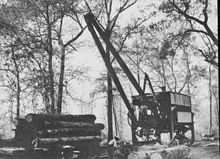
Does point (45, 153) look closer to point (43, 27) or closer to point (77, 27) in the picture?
point (43, 27)

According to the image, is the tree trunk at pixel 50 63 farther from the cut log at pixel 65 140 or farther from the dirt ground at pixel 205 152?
the dirt ground at pixel 205 152

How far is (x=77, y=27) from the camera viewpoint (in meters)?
21.9

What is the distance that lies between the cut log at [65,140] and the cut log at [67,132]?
22cm

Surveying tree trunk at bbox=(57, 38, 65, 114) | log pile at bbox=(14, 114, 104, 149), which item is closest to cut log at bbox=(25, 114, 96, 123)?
log pile at bbox=(14, 114, 104, 149)

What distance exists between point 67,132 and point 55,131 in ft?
1.91

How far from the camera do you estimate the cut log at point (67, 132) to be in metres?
10.1

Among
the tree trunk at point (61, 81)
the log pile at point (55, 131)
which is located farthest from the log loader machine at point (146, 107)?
the tree trunk at point (61, 81)

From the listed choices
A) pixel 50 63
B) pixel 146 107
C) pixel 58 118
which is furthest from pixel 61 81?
pixel 58 118

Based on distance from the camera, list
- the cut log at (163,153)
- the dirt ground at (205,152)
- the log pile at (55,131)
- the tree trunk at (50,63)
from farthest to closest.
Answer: the tree trunk at (50,63) → the dirt ground at (205,152) → the log pile at (55,131) → the cut log at (163,153)

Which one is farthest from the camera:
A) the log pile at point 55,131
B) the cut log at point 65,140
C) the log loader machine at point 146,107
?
the log loader machine at point 146,107

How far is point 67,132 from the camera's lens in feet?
35.2

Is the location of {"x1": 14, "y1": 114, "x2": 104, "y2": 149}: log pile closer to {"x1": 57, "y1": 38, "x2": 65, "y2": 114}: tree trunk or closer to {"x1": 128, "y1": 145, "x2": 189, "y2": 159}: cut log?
{"x1": 128, "y1": 145, "x2": 189, "y2": 159}: cut log

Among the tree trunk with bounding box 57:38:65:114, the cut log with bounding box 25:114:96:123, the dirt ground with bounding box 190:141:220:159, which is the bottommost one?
the dirt ground with bounding box 190:141:220:159

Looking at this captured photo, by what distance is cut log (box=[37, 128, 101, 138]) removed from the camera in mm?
10125
